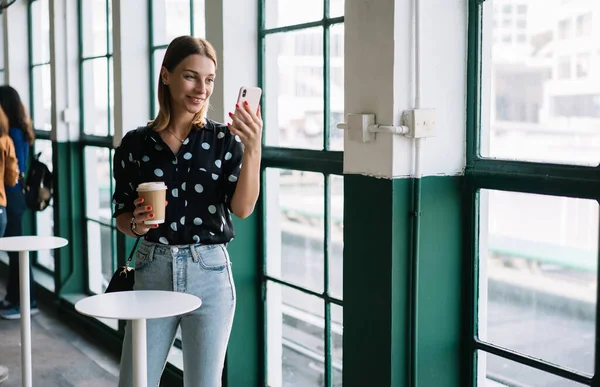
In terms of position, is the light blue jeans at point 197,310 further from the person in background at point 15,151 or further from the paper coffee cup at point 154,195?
the person in background at point 15,151

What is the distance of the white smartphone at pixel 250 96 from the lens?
2.16 meters

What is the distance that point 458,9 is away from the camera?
238 cm

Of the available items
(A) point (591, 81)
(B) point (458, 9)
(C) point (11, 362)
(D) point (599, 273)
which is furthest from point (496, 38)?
(C) point (11, 362)

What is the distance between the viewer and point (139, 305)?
196 cm

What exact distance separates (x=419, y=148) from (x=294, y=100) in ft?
3.11

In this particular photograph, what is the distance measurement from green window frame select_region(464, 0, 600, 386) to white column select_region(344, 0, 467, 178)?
29 mm

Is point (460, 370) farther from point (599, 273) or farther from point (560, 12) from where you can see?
point (560, 12)

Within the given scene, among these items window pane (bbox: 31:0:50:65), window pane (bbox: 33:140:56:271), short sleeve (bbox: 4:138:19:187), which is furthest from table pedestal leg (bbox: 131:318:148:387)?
window pane (bbox: 31:0:50:65)

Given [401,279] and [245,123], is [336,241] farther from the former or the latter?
[245,123]

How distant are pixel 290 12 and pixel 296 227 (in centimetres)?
88

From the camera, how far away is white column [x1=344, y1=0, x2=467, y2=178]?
2.29m

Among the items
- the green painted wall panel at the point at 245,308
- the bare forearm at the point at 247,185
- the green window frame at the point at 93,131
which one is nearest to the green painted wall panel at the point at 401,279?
the bare forearm at the point at 247,185

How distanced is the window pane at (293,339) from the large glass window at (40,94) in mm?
3462

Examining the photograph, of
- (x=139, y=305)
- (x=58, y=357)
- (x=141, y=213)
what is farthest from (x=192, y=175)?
(x=58, y=357)
